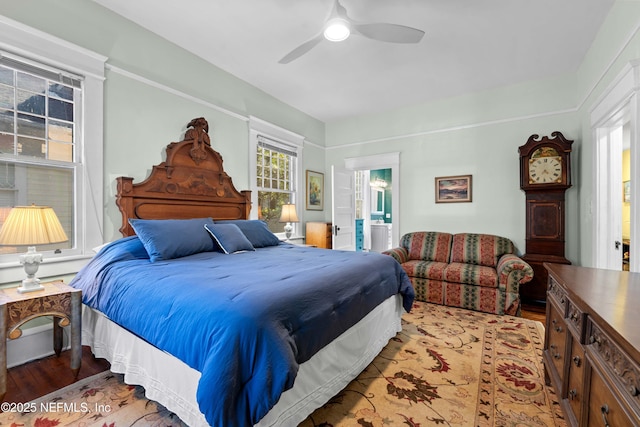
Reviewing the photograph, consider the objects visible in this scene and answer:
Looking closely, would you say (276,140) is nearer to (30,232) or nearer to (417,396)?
(30,232)

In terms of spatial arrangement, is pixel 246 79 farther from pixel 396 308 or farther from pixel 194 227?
pixel 396 308

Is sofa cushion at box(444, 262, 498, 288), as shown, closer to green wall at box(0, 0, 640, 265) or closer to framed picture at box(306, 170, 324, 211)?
green wall at box(0, 0, 640, 265)

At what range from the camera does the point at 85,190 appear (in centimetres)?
253

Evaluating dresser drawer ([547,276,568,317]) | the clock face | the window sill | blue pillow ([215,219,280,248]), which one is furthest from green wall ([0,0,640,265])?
dresser drawer ([547,276,568,317])

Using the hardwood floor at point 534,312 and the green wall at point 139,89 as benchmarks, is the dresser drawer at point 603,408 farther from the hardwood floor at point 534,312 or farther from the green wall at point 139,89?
the green wall at point 139,89

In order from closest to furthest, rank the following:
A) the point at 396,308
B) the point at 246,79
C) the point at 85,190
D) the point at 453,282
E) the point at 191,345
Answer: the point at 191,345 → the point at 85,190 → the point at 396,308 → the point at 453,282 → the point at 246,79

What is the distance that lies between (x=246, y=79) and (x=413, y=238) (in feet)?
11.0

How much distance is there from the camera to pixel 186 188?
10.5 feet

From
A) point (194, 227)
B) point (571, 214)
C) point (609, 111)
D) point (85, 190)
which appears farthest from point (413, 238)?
point (85, 190)

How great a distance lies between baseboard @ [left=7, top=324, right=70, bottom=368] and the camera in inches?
84.2

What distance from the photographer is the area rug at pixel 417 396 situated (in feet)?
5.32

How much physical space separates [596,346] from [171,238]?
2685 millimetres

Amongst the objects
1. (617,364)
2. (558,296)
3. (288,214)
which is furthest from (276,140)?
(617,364)

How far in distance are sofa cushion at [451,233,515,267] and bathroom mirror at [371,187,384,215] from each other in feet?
13.7
